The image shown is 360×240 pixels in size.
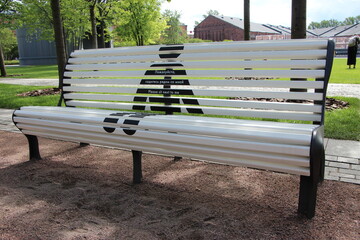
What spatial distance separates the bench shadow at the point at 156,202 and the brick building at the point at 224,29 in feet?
291

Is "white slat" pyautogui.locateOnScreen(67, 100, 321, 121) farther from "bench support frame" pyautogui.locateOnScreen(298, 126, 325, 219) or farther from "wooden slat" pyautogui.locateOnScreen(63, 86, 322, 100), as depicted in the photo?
"bench support frame" pyautogui.locateOnScreen(298, 126, 325, 219)

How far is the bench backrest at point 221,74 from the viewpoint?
2.65m

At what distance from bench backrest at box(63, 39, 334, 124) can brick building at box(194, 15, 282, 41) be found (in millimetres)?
88104

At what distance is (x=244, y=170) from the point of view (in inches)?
133

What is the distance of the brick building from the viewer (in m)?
89.8

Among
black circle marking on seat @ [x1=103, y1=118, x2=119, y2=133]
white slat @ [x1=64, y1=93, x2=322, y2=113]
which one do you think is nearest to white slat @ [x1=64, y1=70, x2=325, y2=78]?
white slat @ [x1=64, y1=93, x2=322, y2=113]

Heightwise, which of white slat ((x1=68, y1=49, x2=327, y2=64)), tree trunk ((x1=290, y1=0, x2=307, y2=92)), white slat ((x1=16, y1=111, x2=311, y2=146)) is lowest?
white slat ((x1=16, y1=111, x2=311, y2=146))

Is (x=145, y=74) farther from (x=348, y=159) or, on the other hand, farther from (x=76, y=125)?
(x=348, y=159)

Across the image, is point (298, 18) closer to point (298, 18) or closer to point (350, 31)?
point (298, 18)

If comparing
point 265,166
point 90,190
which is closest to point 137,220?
point 90,190

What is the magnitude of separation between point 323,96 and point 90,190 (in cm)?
216

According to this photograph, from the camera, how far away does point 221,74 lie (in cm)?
308

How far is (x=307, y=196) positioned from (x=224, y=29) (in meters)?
93.4

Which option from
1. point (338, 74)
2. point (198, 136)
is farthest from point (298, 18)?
point (338, 74)
